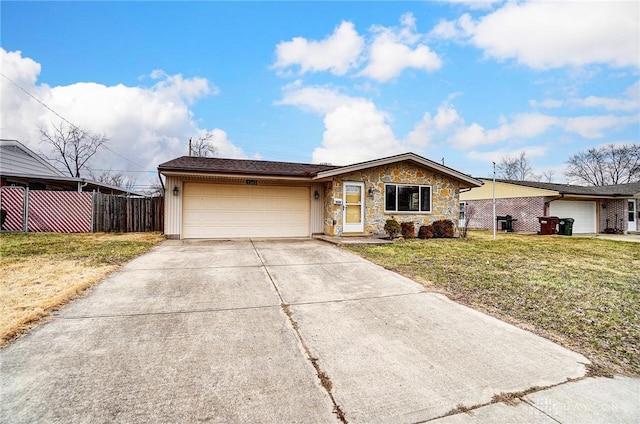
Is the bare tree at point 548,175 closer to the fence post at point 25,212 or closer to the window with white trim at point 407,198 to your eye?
the window with white trim at point 407,198

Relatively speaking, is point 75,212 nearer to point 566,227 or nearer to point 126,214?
point 126,214

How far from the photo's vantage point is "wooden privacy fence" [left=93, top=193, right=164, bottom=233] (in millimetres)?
12781

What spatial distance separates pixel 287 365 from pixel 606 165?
45946 millimetres

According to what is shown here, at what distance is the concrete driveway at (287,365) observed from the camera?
198 centimetres

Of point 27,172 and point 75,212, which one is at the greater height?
point 27,172

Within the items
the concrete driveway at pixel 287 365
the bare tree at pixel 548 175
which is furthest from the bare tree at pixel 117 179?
the bare tree at pixel 548 175

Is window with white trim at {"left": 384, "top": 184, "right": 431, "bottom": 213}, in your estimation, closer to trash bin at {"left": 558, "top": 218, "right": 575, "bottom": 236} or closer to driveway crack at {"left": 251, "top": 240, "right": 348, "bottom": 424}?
driveway crack at {"left": 251, "top": 240, "right": 348, "bottom": 424}

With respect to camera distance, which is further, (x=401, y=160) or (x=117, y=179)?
(x=117, y=179)

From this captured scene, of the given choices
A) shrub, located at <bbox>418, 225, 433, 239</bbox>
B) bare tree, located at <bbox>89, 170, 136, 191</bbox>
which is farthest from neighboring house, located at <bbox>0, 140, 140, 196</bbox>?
bare tree, located at <bbox>89, 170, 136, 191</bbox>

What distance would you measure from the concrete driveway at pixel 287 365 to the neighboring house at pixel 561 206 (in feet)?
55.8

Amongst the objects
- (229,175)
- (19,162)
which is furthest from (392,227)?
(19,162)

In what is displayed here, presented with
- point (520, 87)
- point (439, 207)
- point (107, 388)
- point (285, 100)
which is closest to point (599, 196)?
point (520, 87)

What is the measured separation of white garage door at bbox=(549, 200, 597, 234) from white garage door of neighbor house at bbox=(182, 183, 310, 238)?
15.1 meters

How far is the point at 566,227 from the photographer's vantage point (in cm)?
1647
